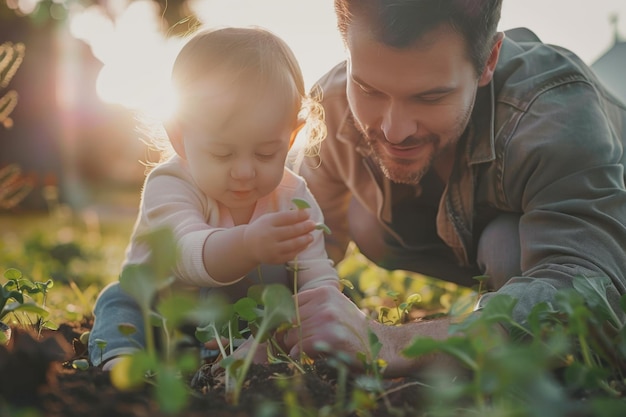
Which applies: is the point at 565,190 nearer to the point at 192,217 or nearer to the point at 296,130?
the point at 296,130

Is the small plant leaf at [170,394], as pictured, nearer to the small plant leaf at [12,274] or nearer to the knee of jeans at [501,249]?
the small plant leaf at [12,274]

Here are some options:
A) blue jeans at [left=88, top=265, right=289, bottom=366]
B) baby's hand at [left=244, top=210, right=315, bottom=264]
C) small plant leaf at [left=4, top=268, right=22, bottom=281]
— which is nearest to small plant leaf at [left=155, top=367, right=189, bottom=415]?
baby's hand at [left=244, top=210, right=315, bottom=264]

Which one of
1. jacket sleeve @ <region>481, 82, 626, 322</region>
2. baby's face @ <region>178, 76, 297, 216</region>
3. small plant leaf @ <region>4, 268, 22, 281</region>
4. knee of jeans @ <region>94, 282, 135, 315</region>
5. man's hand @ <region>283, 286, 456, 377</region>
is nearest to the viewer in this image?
man's hand @ <region>283, 286, 456, 377</region>

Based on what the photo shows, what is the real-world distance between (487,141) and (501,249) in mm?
434

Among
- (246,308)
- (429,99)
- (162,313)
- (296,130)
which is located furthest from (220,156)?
(162,313)

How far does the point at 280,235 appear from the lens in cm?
176

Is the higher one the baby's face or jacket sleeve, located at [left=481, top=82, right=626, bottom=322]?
the baby's face

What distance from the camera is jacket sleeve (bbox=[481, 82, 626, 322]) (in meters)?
2.16

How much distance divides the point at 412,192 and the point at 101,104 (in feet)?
34.4

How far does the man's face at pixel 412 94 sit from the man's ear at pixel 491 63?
0.02m

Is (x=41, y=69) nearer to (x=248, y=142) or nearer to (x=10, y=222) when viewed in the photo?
(x=10, y=222)

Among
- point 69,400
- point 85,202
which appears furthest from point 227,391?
point 85,202

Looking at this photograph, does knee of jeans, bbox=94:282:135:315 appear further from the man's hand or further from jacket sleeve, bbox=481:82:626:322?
jacket sleeve, bbox=481:82:626:322

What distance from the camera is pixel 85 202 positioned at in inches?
490
